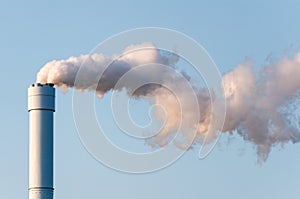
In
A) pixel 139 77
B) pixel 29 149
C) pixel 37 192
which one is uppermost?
pixel 139 77

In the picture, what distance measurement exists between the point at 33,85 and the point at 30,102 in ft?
4.94

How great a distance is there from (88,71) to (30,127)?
19.3ft

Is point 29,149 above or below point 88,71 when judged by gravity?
below

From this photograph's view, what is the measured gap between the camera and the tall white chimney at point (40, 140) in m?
53.2

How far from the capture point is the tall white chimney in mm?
53156

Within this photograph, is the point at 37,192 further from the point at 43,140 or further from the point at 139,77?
the point at 139,77

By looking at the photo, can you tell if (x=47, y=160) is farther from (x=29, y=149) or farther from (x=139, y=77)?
(x=139, y=77)

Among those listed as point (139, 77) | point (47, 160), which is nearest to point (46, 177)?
point (47, 160)

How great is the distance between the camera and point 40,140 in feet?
175

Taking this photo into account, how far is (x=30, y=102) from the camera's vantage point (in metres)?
53.9

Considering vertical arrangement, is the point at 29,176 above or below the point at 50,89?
below

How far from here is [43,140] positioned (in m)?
53.3

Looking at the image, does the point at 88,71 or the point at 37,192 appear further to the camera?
the point at 88,71

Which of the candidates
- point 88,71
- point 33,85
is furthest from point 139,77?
point 33,85
